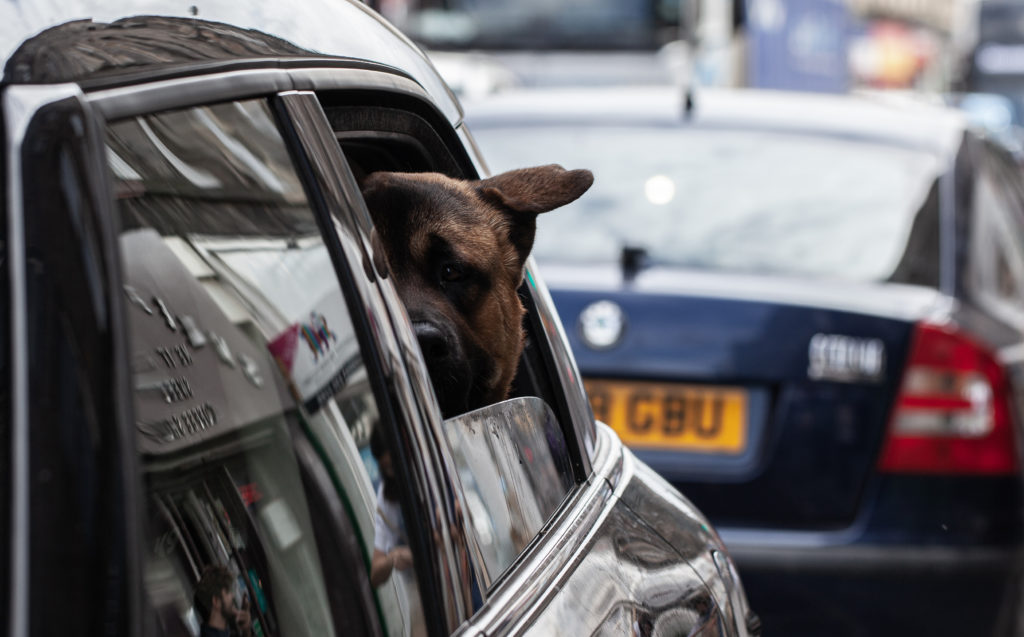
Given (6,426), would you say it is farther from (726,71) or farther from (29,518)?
(726,71)

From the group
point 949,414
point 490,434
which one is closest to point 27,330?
point 490,434

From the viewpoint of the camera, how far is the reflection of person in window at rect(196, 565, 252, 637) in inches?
42.9

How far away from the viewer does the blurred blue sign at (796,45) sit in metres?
15.1

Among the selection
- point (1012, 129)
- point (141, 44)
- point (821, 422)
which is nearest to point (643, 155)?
point (821, 422)

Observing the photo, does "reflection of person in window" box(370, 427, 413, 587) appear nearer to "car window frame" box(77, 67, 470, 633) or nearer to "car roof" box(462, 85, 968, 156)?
"car window frame" box(77, 67, 470, 633)

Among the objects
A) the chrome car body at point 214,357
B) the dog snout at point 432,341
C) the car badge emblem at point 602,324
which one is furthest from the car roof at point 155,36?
the car badge emblem at point 602,324

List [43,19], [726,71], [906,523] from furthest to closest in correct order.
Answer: [726,71] → [906,523] → [43,19]

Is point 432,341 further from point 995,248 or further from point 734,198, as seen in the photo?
point 995,248

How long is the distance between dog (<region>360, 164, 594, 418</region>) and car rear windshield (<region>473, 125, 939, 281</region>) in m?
1.43

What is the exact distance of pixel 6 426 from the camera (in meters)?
0.91

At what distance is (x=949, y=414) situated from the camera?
163 inches

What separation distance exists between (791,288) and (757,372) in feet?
1.00

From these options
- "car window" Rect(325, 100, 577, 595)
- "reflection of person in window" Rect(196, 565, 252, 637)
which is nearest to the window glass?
"car window" Rect(325, 100, 577, 595)

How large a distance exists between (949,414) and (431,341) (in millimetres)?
2143
